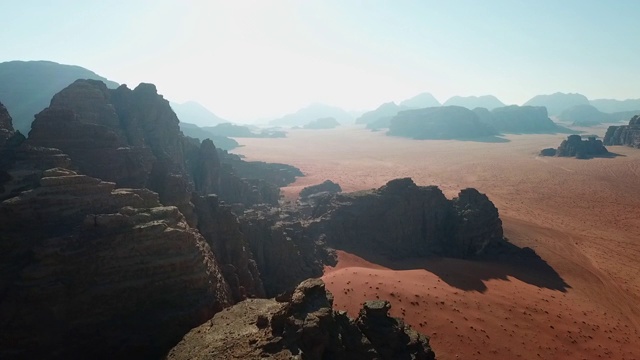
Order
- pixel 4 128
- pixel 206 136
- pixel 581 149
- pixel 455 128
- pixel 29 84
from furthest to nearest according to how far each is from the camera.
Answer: pixel 455 128
pixel 206 136
pixel 581 149
pixel 29 84
pixel 4 128

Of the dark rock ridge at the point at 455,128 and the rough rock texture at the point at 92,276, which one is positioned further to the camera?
the dark rock ridge at the point at 455,128

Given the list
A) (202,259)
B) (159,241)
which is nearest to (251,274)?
(202,259)

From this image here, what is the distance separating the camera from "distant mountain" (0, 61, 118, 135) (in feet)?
289

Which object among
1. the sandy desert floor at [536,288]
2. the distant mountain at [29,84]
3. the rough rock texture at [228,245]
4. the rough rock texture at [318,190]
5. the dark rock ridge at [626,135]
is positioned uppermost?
the distant mountain at [29,84]

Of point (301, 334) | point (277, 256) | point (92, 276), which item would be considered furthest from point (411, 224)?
point (92, 276)

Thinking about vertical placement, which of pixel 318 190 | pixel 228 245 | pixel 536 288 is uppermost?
pixel 228 245

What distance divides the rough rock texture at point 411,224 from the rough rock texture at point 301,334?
19.9m

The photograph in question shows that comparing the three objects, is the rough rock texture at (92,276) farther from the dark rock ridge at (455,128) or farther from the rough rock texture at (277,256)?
the dark rock ridge at (455,128)

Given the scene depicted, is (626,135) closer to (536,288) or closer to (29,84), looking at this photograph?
(536,288)

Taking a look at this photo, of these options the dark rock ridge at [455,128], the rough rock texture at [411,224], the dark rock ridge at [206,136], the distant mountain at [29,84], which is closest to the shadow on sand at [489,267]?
the rough rock texture at [411,224]

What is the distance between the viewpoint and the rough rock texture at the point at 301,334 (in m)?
13.0

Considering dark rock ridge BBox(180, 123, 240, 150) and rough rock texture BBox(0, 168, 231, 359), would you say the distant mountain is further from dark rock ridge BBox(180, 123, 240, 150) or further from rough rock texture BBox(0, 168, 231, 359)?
rough rock texture BBox(0, 168, 231, 359)

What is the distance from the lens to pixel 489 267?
32.9m

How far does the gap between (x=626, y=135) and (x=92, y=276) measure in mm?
153202
